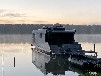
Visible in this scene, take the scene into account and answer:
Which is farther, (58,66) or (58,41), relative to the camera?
(58,41)

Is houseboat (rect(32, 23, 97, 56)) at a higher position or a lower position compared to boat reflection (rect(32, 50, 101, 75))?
higher

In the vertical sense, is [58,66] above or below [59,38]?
below

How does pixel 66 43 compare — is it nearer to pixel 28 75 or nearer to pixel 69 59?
pixel 69 59

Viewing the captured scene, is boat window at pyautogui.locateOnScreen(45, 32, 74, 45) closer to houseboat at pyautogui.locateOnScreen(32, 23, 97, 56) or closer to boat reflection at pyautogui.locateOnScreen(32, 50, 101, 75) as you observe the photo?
houseboat at pyautogui.locateOnScreen(32, 23, 97, 56)

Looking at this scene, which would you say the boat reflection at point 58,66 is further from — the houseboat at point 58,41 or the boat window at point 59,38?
the boat window at point 59,38

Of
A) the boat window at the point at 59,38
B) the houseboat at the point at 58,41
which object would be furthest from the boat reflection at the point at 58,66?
the boat window at the point at 59,38

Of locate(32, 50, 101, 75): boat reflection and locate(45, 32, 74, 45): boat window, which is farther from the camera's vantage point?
locate(45, 32, 74, 45): boat window

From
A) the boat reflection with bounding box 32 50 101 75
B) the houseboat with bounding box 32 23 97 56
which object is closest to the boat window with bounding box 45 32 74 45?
the houseboat with bounding box 32 23 97 56

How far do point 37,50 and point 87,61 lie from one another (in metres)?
31.8

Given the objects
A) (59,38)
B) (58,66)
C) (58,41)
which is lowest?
(58,66)

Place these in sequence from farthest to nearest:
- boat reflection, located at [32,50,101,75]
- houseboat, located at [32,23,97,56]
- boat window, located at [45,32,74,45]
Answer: boat window, located at [45,32,74,45], houseboat, located at [32,23,97,56], boat reflection, located at [32,50,101,75]

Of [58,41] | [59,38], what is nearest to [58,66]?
[58,41]

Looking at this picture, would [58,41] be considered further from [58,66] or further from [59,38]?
[58,66]

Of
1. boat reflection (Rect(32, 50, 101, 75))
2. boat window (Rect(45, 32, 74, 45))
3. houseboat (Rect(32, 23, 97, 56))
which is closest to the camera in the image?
boat reflection (Rect(32, 50, 101, 75))
